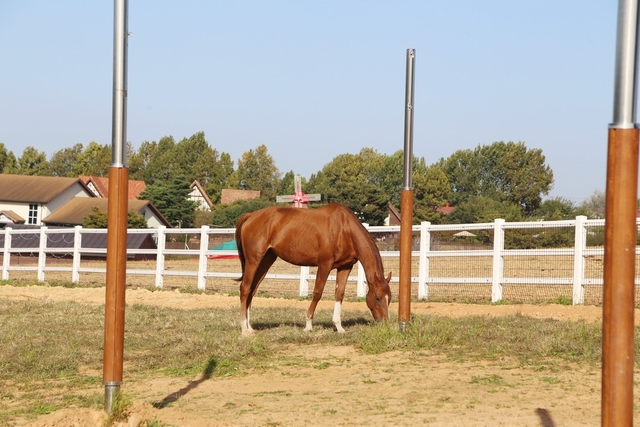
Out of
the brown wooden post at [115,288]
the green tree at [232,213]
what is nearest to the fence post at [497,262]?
the brown wooden post at [115,288]

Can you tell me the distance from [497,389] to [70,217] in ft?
212

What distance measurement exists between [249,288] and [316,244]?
42.7 inches

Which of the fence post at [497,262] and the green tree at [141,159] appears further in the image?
the green tree at [141,159]

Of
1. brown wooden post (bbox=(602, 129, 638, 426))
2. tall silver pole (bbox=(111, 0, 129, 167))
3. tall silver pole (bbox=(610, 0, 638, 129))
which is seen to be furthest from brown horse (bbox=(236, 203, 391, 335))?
tall silver pole (bbox=(610, 0, 638, 129))

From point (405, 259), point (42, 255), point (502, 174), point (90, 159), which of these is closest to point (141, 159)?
point (90, 159)

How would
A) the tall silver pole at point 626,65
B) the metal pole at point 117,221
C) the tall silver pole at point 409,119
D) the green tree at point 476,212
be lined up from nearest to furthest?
1. the tall silver pole at point 626,65
2. the metal pole at point 117,221
3. the tall silver pole at point 409,119
4. the green tree at point 476,212

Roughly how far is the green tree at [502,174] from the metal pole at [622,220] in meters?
82.8

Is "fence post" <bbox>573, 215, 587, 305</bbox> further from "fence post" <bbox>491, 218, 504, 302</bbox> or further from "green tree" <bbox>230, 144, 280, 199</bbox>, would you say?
"green tree" <bbox>230, 144, 280, 199</bbox>

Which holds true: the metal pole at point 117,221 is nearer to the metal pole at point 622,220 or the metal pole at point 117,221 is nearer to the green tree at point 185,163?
the metal pole at point 622,220

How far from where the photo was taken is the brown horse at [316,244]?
11.3m

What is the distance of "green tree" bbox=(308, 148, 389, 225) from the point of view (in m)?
71.8

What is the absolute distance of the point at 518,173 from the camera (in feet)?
282

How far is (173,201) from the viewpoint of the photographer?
7906 cm

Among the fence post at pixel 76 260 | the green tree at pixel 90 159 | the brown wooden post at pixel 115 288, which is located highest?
the green tree at pixel 90 159
